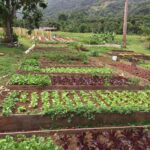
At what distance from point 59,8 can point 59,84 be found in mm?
179509

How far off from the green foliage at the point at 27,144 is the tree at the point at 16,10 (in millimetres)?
23181

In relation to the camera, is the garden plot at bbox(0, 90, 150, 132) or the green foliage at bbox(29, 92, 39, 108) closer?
the garden plot at bbox(0, 90, 150, 132)

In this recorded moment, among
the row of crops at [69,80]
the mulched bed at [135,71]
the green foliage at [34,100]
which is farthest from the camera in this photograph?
the mulched bed at [135,71]

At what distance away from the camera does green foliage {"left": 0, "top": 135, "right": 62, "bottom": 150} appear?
7.28 m

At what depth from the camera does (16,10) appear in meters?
32.6

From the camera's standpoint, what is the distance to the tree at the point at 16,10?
31312 millimetres

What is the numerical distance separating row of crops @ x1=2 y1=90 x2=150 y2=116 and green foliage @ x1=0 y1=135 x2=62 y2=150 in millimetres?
1989

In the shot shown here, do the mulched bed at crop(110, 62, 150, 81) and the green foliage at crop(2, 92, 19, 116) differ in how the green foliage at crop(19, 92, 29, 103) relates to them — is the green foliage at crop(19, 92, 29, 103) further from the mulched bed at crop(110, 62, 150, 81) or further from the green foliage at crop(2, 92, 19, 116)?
A: the mulched bed at crop(110, 62, 150, 81)

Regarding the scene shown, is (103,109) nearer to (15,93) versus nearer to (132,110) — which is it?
(132,110)

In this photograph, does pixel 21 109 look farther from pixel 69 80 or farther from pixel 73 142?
pixel 69 80

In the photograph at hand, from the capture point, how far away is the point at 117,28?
64.2 m

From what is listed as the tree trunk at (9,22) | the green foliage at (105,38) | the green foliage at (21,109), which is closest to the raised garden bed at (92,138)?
the green foliage at (21,109)

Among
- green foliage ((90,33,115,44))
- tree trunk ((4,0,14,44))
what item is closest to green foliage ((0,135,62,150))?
tree trunk ((4,0,14,44))

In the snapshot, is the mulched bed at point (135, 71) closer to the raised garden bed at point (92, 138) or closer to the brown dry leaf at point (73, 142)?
the raised garden bed at point (92, 138)
